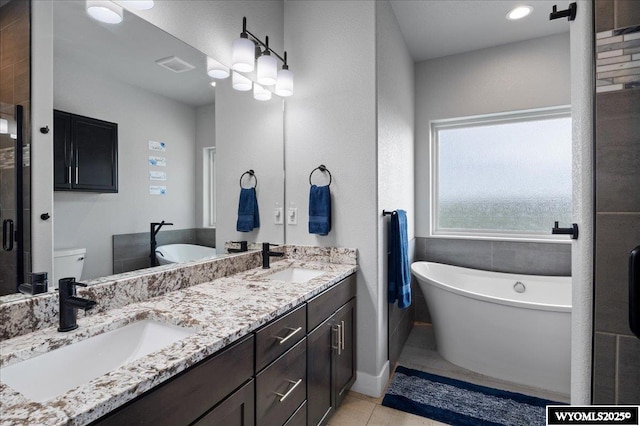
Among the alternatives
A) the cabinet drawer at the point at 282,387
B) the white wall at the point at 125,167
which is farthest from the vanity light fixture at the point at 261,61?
the cabinet drawer at the point at 282,387

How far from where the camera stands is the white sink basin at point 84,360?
0.83 metres

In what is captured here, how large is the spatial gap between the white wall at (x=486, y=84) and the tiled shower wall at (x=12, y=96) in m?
3.17

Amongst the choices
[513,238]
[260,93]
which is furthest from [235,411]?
[513,238]

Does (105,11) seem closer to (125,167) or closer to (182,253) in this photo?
(125,167)

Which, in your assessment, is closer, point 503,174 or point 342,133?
point 342,133

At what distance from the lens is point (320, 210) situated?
7.16 ft

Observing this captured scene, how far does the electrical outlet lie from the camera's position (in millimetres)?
2352

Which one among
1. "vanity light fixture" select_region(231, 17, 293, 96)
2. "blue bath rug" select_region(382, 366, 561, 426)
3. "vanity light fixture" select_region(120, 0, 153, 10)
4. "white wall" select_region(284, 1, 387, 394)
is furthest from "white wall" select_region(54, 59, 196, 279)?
"blue bath rug" select_region(382, 366, 561, 426)

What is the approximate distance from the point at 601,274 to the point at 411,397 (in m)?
1.68

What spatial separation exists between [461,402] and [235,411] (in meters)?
1.66

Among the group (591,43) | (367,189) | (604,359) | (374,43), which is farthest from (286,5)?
(604,359)

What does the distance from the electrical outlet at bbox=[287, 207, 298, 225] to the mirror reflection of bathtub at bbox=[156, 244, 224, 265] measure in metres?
0.66

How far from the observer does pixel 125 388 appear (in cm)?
71

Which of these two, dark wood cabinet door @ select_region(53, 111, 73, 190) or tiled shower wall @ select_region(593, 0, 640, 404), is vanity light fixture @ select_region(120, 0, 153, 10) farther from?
tiled shower wall @ select_region(593, 0, 640, 404)
